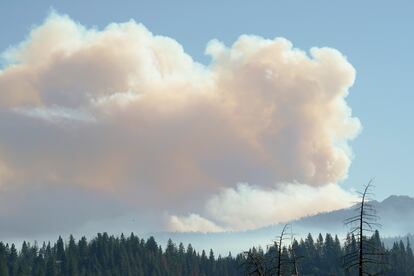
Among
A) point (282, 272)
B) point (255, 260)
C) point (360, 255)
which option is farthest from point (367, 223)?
point (282, 272)

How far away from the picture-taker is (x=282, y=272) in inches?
1855

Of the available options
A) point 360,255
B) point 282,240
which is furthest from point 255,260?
point 360,255

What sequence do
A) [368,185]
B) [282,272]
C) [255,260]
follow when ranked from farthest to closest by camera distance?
1. [282,272]
2. [255,260]
3. [368,185]

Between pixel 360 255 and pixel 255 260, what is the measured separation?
758 cm

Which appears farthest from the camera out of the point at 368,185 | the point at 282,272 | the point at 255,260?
the point at 282,272

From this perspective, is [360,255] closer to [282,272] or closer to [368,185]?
[368,185]

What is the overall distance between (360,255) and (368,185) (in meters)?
3.68

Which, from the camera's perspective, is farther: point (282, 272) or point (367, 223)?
point (282, 272)

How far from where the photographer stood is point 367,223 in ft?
122

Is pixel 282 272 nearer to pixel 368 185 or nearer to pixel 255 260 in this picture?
pixel 255 260

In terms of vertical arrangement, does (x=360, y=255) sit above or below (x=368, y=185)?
below

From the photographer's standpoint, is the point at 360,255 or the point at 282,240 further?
the point at 282,240

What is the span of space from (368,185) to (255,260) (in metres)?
9.63

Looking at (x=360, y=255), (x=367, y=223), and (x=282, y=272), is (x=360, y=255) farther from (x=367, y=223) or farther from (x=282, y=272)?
(x=282, y=272)
